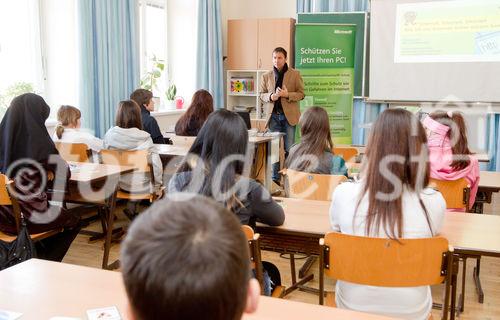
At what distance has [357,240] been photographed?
1.67 metres

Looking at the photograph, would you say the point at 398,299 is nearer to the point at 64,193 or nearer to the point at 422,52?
the point at 64,193

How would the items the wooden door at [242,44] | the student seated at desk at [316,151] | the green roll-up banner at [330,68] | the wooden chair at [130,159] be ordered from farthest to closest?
the wooden door at [242,44] < the green roll-up banner at [330,68] < the wooden chair at [130,159] < the student seated at desk at [316,151]

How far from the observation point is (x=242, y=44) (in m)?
7.72

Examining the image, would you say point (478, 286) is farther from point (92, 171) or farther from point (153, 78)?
point (153, 78)

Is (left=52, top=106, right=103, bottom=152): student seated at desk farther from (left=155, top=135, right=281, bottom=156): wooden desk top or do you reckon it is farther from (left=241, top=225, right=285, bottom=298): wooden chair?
(left=241, top=225, right=285, bottom=298): wooden chair

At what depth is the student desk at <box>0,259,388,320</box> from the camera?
1354 millimetres

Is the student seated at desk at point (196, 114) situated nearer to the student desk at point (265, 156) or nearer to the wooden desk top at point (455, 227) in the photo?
the student desk at point (265, 156)

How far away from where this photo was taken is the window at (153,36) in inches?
260

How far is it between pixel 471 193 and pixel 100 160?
9.79 feet

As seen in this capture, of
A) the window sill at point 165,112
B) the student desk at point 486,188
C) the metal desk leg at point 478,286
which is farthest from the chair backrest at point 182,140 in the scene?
the metal desk leg at point 478,286

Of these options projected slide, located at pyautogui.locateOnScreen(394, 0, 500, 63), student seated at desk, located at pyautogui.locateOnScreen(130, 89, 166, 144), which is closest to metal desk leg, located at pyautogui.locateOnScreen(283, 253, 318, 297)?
student seated at desk, located at pyautogui.locateOnScreen(130, 89, 166, 144)

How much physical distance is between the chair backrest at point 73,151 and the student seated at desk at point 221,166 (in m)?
2.36

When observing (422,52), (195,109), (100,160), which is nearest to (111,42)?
(195,109)

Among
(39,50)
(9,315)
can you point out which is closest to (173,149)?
(39,50)
